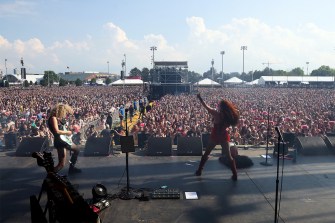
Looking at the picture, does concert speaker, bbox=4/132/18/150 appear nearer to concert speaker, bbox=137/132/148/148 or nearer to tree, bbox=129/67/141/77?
concert speaker, bbox=137/132/148/148

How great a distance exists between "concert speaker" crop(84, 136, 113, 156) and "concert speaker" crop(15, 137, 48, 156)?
1.30 m

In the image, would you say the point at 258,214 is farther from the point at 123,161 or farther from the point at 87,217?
the point at 123,161

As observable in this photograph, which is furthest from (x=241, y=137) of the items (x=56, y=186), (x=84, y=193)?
(x=56, y=186)

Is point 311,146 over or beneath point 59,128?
beneath

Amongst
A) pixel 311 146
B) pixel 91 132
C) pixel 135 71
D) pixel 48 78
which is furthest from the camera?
pixel 135 71

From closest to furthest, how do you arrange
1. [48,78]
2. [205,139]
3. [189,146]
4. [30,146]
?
1. [30,146]
2. [189,146]
3. [205,139]
4. [48,78]

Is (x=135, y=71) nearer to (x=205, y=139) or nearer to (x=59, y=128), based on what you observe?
(x=205, y=139)

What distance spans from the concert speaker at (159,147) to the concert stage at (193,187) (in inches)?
8.0

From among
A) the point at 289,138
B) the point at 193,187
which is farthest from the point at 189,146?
the point at 289,138

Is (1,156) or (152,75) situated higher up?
(152,75)

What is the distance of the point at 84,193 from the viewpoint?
6.74 m

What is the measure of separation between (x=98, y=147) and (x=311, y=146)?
21.8 ft

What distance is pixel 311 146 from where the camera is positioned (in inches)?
406

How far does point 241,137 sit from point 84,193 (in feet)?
25.4
